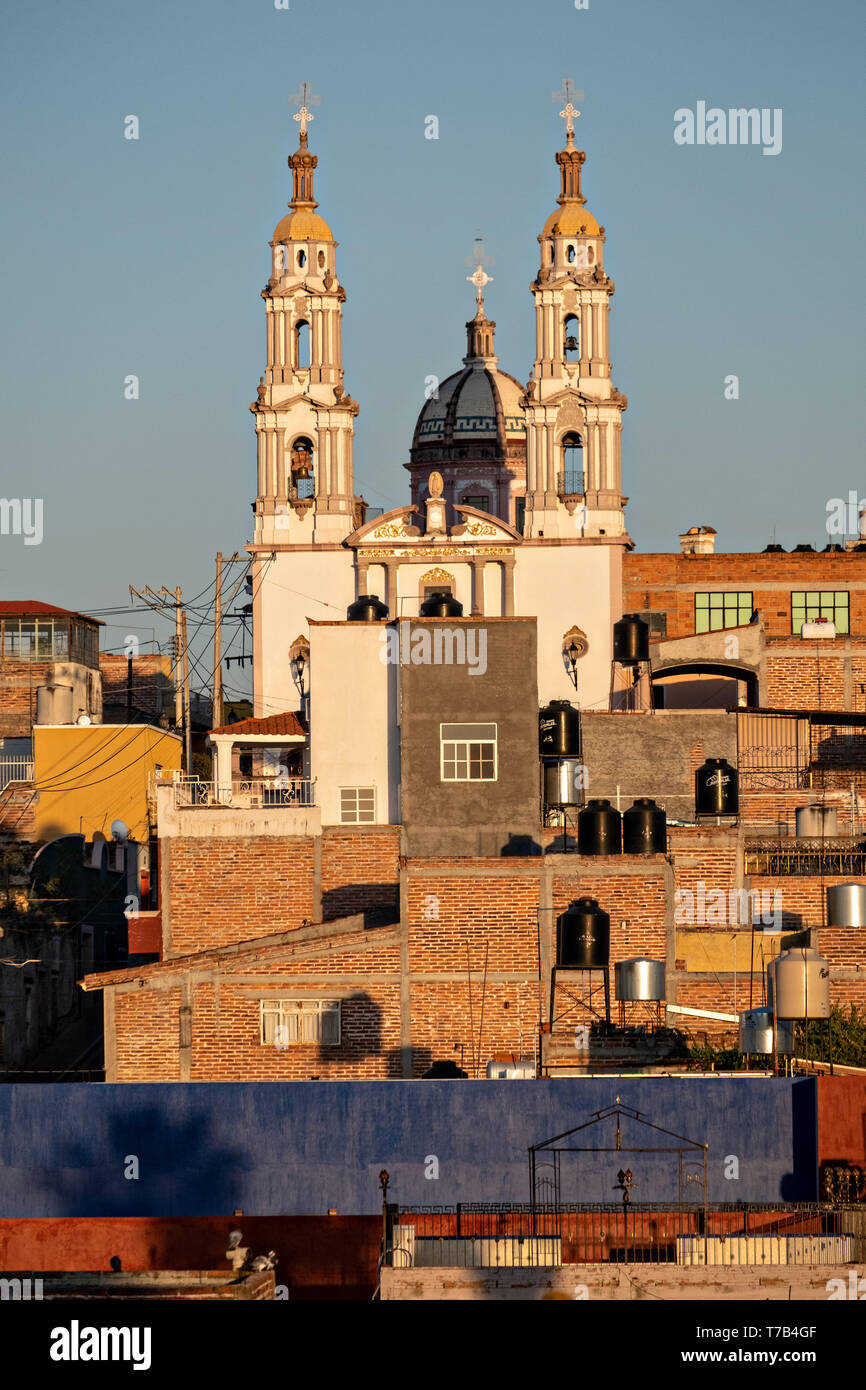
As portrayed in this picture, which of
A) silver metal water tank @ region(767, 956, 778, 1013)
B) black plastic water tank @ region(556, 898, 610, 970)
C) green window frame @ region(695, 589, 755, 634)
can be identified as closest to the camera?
silver metal water tank @ region(767, 956, 778, 1013)

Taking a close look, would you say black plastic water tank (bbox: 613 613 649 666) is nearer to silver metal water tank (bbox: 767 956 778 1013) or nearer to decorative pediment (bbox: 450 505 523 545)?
decorative pediment (bbox: 450 505 523 545)

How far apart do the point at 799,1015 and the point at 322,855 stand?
15.4m

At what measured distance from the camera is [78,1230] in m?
45.7

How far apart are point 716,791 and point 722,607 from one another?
2480 centimetres

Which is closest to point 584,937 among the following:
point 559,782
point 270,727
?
point 559,782

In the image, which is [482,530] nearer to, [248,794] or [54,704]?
[54,704]

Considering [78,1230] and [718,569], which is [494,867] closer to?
[78,1230]

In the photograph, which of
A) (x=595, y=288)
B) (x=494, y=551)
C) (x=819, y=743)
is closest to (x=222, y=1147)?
(x=819, y=743)

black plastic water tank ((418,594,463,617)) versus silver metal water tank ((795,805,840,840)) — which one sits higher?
black plastic water tank ((418,594,463,617))

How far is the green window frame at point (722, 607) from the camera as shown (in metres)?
86.8

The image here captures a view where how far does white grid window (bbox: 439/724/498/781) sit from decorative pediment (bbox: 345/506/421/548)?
91.1ft

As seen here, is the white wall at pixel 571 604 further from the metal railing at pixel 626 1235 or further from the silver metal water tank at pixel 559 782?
the metal railing at pixel 626 1235

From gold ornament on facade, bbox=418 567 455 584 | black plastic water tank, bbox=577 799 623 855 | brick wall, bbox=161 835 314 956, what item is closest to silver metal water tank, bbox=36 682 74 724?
gold ornament on facade, bbox=418 567 455 584

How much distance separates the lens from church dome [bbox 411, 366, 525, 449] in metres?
113
